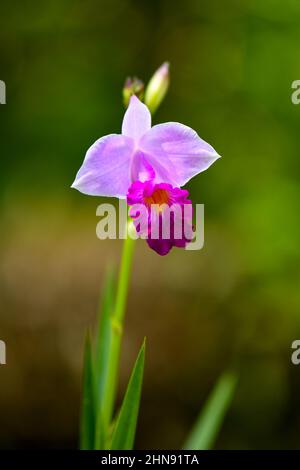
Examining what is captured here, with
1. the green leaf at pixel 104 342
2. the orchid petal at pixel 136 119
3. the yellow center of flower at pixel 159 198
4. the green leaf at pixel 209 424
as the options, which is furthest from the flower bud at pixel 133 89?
the green leaf at pixel 209 424

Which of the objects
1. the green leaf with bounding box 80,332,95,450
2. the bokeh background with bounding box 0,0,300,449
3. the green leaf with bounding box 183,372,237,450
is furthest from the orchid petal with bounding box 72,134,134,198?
the bokeh background with bounding box 0,0,300,449

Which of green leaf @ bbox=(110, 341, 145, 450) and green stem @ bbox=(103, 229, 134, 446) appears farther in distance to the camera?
green stem @ bbox=(103, 229, 134, 446)

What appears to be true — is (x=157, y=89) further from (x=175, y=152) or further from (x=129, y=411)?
(x=129, y=411)

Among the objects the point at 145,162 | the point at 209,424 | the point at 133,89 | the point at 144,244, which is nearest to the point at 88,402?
the point at 209,424

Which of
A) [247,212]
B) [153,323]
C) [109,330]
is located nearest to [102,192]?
[109,330]

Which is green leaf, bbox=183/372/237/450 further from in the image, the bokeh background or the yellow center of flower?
the bokeh background

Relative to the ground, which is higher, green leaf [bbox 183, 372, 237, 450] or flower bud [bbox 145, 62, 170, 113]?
flower bud [bbox 145, 62, 170, 113]

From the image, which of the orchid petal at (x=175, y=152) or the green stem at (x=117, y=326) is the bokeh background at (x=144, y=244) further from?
the orchid petal at (x=175, y=152)
